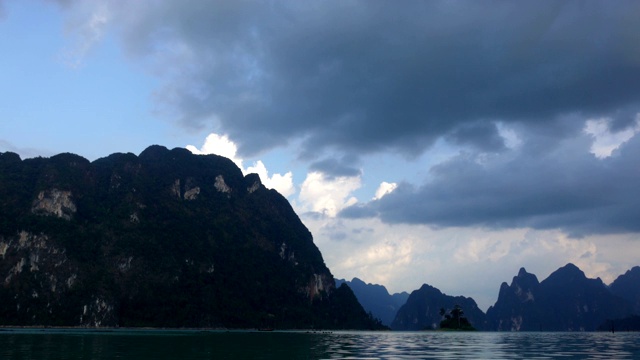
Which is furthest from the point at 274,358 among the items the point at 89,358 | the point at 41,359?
the point at 41,359

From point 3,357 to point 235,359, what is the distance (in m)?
20.7

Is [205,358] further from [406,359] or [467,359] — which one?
[467,359]

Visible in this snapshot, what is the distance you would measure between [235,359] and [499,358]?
27688 millimetres

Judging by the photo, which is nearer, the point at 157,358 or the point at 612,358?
the point at 157,358

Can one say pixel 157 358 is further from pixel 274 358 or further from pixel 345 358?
pixel 345 358

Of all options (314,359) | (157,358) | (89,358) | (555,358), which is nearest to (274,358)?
(314,359)

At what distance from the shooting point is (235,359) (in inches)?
2023

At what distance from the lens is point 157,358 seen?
5059 centimetres

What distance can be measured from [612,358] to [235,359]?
39126mm

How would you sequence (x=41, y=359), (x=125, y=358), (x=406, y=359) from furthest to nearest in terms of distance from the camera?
(x=406, y=359)
(x=125, y=358)
(x=41, y=359)

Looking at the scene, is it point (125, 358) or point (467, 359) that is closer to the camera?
point (125, 358)

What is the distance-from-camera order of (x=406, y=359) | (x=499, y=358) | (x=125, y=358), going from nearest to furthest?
1. (x=125, y=358)
2. (x=406, y=359)
3. (x=499, y=358)

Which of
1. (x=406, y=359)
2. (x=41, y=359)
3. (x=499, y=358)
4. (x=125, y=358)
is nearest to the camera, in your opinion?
(x=41, y=359)

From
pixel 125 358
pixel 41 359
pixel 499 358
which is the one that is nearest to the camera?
pixel 41 359
